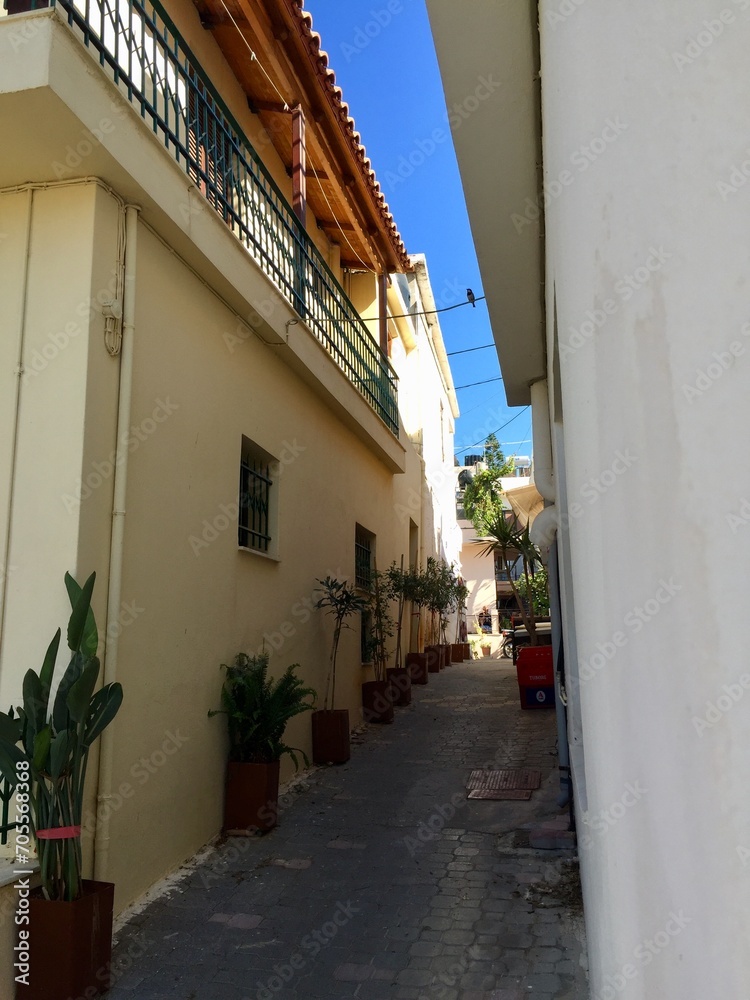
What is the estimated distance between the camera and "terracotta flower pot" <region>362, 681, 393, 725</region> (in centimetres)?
1090

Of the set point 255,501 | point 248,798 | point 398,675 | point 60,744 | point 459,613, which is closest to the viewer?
point 60,744

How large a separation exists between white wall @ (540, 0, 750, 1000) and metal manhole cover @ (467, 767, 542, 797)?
5.56m

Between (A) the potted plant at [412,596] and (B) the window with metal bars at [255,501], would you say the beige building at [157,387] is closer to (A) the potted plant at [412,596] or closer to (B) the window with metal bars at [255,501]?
(B) the window with metal bars at [255,501]

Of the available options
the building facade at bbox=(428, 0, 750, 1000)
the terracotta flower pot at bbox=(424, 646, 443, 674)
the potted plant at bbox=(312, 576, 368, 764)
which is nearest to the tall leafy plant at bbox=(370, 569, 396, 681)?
the potted plant at bbox=(312, 576, 368, 764)

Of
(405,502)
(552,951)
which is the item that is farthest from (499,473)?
(552,951)

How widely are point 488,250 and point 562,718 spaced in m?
3.90

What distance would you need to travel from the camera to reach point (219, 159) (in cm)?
770

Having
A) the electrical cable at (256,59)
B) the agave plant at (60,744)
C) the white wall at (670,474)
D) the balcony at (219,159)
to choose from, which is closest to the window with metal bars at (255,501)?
the balcony at (219,159)

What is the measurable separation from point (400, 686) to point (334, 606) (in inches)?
121

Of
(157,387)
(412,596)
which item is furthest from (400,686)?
(157,387)

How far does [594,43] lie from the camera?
85.0 inches

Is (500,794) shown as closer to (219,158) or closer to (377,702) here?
(377,702)

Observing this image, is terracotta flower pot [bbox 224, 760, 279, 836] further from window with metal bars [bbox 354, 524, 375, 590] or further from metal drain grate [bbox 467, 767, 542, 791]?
window with metal bars [bbox 354, 524, 375, 590]

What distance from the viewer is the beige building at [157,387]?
15.1 feet
